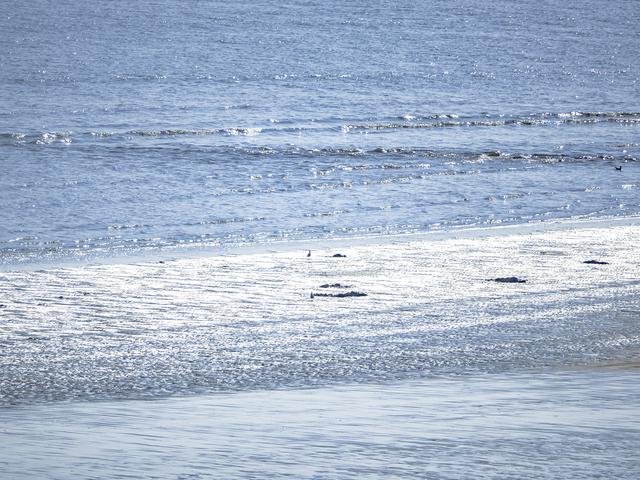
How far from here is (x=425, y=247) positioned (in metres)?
13.3

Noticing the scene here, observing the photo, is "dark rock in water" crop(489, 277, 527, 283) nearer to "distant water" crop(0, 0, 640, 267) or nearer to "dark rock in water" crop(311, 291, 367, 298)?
"dark rock in water" crop(311, 291, 367, 298)

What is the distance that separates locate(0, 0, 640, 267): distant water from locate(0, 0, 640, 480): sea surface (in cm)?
13

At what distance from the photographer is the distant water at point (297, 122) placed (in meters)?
17.3

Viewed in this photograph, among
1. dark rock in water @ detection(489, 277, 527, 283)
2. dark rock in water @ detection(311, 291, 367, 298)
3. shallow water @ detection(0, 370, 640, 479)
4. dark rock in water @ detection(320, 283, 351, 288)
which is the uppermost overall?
shallow water @ detection(0, 370, 640, 479)

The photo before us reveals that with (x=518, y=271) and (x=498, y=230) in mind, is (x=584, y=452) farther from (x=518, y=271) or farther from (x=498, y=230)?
(x=498, y=230)

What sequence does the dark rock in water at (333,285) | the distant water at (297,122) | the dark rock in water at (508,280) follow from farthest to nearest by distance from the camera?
the distant water at (297,122), the dark rock in water at (508,280), the dark rock in water at (333,285)

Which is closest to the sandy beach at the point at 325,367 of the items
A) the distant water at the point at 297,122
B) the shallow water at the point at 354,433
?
the shallow water at the point at 354,433

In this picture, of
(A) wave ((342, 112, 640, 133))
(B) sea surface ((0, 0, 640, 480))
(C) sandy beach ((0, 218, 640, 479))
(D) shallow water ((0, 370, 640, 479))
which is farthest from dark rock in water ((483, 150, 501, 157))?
(D) shallow water ((0, 370, 640, 479))

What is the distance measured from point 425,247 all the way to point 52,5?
53.7 metres

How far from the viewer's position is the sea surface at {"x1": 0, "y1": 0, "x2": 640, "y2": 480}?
6172 mm

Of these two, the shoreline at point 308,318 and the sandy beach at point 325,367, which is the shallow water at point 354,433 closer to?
the sandy beach at point 325,367

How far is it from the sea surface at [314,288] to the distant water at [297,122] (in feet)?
0.42

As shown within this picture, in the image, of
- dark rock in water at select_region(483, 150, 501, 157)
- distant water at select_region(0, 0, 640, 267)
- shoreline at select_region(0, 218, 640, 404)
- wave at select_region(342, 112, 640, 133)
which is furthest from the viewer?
wave at select_region(342, 112, 640, 133)

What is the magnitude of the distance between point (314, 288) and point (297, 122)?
21.5 m
